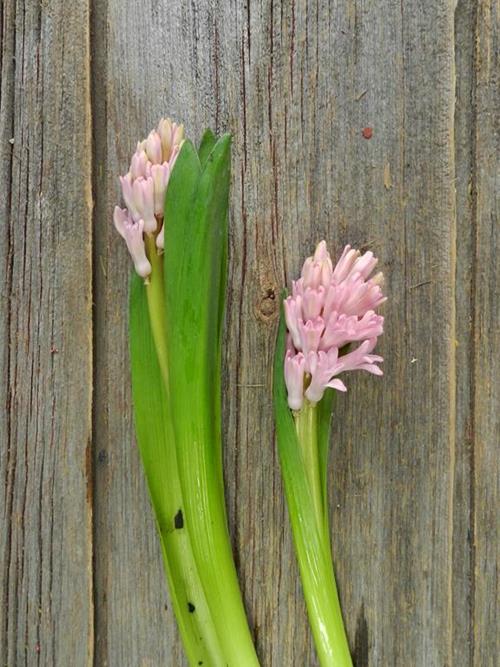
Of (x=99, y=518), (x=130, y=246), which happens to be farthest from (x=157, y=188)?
(x=99, y=518)

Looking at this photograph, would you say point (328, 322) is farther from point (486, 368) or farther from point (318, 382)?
point (486, 368)

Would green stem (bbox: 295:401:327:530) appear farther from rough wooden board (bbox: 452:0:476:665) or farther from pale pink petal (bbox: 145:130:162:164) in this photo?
pale pink petal (bbox: 145:130:162:164)

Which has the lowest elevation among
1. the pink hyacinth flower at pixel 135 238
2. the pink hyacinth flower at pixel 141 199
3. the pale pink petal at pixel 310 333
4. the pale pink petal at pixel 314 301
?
the pale pink petal at pixel 310 333

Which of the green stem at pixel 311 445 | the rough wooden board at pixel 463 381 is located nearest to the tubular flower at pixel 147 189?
the green stem at pixel 311 445

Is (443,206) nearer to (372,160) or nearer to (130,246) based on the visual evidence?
(372,160)

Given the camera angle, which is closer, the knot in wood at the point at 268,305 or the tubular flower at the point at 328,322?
the tubular flower at the point at 328,322

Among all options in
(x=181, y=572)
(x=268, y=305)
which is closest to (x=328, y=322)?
(x=268, y=305)

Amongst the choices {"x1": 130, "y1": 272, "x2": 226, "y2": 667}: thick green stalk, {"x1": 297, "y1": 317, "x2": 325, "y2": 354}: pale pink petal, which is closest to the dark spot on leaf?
{"x1": 130, "y1": 272, "x2": 226, "y2": 667}: thick green stalk

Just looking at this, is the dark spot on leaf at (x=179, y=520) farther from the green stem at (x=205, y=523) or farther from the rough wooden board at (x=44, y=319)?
the rough wooden board at (x=44, y=319)

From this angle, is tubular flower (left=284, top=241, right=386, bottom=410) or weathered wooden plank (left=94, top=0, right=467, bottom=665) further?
weathered wooden plank (left=94, top=0, right=467, bottom=665)
